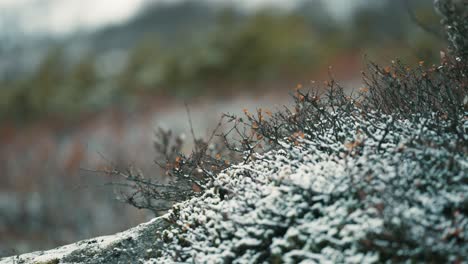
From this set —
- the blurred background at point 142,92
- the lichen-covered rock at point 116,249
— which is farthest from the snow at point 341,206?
the blurred background at point 142,92

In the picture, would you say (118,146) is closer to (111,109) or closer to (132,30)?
(111,109)

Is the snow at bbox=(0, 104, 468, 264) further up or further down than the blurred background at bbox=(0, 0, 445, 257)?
further down

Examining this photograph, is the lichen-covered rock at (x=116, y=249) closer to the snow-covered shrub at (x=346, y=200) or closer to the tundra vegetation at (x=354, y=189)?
the tundra vegetation at (x=354, y=189)

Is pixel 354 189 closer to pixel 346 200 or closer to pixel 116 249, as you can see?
pixel 346 200

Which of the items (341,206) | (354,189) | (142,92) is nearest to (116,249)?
(341,206)

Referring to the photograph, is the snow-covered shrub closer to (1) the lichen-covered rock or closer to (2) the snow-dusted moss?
(2) the snow-dusted moss

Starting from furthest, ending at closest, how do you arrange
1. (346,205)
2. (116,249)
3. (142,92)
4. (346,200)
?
1. (142,92)
2. (116,249)
3. (346,200)
4. (346,205)

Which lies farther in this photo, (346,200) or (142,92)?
(142,92)

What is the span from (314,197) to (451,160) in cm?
127

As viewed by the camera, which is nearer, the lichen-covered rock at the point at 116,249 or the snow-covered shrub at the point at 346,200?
the snow-covered shrub at the point at 346,200

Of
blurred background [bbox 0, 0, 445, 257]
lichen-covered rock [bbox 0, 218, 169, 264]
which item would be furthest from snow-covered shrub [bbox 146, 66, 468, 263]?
blurred background [bbox 0, 0, 445, 257]

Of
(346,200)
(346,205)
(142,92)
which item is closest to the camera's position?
(346,205)

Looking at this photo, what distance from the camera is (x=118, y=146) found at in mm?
27625

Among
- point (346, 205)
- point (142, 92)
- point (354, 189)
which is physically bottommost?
point (346, 205)
